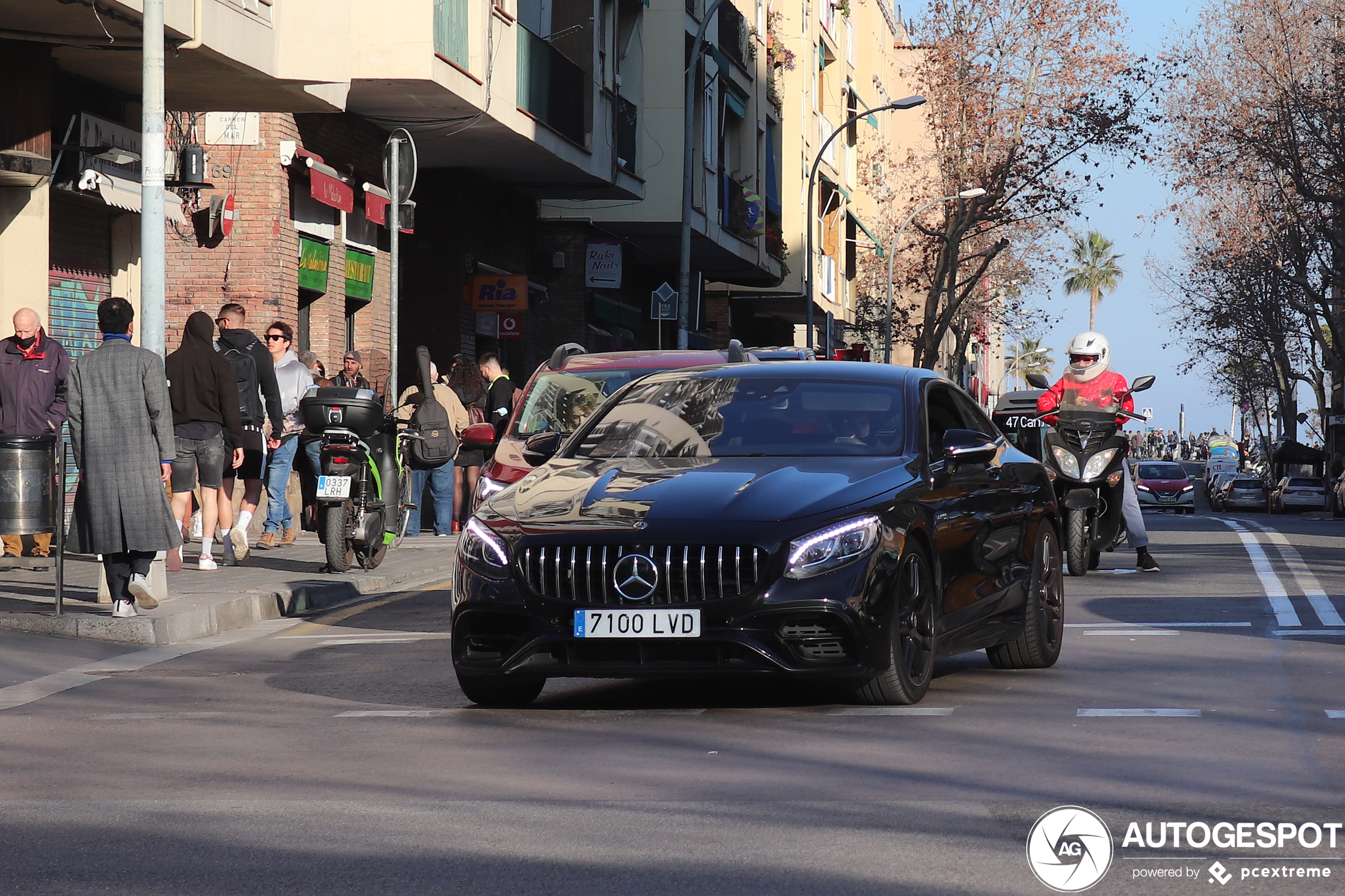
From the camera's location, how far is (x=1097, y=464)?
15438 millimetres

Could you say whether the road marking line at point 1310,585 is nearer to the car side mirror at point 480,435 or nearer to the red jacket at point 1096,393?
the red jacket at point 1096,393

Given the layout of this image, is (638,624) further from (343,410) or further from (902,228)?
(902,228)

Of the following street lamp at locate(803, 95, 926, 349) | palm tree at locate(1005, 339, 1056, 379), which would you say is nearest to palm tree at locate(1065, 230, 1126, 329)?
palm tree at locate(1005, 339, 1056, 379)

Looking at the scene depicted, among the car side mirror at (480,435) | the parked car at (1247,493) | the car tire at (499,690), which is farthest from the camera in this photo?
the parked car at (1247,493)

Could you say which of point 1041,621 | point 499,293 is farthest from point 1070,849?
point 499,293

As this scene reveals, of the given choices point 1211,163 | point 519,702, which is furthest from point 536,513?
point 1211,163

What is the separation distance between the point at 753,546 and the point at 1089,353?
8744mm

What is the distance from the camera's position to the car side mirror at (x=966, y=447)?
28.6 feet

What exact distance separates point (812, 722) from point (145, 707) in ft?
9.93

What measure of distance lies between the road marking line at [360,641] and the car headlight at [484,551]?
10.5ft

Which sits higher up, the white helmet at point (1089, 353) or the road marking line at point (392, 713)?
the white helmet at point (1089, 353)

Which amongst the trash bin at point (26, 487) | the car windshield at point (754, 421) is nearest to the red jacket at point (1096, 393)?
the car windshield at point (754, 421)

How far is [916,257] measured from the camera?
7050 cm

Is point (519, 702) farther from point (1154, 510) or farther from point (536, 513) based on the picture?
point (1154, 510)
